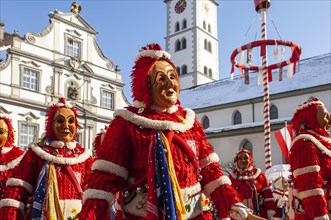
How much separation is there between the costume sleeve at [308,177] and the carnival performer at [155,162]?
1.33 meters

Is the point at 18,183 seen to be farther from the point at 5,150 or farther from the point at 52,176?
the point at 5,150

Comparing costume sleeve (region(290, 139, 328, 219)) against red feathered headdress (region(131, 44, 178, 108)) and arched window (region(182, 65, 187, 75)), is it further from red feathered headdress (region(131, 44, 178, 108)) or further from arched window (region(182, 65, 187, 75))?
arched window (region(182, 65, 187, 75))

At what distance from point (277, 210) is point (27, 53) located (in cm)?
2013

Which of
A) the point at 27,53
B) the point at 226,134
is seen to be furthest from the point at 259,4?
the point at 226,134

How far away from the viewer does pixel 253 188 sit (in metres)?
7.17

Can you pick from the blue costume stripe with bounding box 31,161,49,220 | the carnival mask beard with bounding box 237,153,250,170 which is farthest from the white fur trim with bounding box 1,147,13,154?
the carnival mask beard with bounding box 237,153,250,170

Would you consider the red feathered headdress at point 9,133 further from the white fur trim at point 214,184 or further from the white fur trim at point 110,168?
the white fur trim at point 214,184

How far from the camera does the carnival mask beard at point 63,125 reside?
460 cm

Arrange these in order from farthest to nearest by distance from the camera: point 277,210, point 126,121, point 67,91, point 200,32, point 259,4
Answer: point 200,32, point 67,91, point 259,4, point 277,210, point 126,121

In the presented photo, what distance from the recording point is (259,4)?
1341cm

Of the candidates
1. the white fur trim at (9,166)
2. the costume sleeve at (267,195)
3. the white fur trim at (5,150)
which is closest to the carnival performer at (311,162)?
the costume sleeve at (267,195)

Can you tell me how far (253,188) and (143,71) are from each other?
4488 millimetres

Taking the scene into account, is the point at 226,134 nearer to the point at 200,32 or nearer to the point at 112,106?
the point at 112,106

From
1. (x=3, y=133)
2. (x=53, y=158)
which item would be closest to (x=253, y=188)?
(x=53, y=158)
